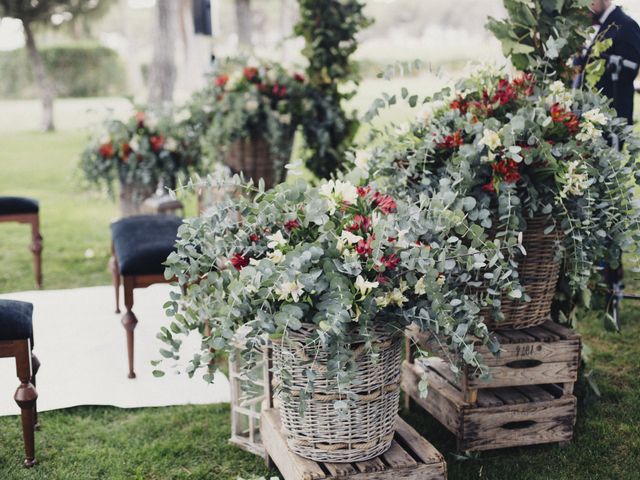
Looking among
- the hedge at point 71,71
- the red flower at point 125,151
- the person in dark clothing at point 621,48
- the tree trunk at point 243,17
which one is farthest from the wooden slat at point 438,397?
the hedge at point 71,71

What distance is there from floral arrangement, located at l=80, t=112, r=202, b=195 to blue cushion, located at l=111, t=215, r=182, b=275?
0.94 meters

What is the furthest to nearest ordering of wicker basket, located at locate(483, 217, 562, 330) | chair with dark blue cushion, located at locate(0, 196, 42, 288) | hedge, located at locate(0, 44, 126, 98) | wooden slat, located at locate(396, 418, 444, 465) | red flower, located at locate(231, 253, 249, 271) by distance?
hedge, located at locate(0, 44, 126, 98)
chair with dark blue cushion, located at locate(0, 196, 42, 288)
wicker basket, located at locate(483, 217, 562, 330)
wooden slat, located at locate(396, 418, 444, 465)
red flower, located at locate(231, 253, 249, 271)

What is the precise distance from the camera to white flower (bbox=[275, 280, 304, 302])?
6.24 ft

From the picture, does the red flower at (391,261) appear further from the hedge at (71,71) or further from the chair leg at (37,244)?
the hedge at (71,71)

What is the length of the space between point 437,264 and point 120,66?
16.8 meters

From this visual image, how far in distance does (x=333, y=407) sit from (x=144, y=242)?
1.58m

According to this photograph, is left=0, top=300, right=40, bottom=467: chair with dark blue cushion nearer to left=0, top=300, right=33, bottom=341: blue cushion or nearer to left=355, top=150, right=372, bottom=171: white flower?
left=0, top=300, right=33, bottom=341: blue cushion

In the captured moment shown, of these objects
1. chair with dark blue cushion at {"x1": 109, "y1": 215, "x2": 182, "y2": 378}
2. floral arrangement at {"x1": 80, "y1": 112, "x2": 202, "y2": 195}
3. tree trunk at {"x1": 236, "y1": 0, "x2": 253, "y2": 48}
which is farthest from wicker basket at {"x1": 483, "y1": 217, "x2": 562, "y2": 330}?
tree trunk at {"x1": 236, "y1": 0, "x2": 253, "y2": 48}

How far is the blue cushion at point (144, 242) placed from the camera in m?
3.25

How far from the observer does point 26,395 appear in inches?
101

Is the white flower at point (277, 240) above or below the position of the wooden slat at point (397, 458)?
above

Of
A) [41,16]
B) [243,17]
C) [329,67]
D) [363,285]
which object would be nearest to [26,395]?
[363,285]

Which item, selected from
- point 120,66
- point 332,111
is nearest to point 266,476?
point 332,111

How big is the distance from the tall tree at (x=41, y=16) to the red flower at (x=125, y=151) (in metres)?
9.63
